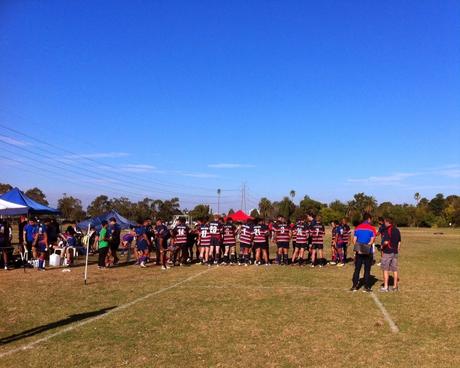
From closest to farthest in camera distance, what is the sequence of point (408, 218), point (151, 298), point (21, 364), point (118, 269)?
point (21, 364) < point (151, 298) < point (118, 269) < point (408, 218)

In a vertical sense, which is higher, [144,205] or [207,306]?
[144,205]

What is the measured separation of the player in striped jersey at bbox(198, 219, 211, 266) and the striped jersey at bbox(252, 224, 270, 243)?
1.77 meters

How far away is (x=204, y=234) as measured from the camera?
18.6m

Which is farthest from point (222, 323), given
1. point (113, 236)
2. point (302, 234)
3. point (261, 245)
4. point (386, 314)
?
point (113, 236)

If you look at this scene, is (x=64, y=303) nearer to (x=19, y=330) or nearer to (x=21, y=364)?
(x=19, y=330)

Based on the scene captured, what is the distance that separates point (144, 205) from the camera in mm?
95750

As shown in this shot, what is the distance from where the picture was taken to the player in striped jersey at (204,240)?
60.8 ft

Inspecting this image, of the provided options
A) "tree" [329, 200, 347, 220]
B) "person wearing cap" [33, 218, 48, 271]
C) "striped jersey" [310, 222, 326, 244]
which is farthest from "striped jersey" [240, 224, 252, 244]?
"tree" [329, 200, 347, 220]

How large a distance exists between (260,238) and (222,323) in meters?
9.80

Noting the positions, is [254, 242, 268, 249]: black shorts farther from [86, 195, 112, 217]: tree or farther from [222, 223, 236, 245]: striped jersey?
[86, 195, 112, 217]: tree

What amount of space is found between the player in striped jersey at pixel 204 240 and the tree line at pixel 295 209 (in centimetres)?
5228

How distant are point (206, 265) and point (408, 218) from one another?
103100mm

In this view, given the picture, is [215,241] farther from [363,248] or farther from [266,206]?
[266,206]

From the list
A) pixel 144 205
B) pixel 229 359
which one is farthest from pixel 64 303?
pixel 144 205
